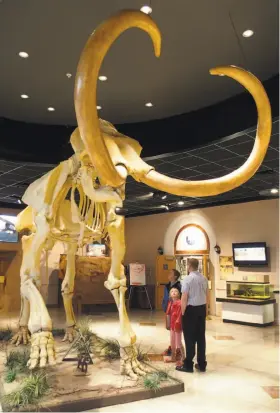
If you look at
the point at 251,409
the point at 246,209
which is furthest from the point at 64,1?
the point at 246,209

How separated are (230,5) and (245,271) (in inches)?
318

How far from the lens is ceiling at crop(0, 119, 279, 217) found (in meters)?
6.38

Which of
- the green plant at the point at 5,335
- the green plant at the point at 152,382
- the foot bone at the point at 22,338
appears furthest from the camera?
the green plant at the point at 5,335

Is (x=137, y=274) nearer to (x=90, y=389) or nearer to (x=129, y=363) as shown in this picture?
(x=129, y=363)

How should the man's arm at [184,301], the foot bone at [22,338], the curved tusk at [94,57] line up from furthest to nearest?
the foot bone at [22,338] → the man's arm at [184,301] → the curved tusk at [94,57]

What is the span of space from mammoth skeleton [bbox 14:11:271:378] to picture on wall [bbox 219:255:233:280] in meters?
6.56

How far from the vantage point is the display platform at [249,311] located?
30.7 feet

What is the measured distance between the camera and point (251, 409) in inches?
150

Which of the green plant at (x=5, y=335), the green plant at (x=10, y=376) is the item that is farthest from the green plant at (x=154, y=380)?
the green plant at (x=5, y=335)

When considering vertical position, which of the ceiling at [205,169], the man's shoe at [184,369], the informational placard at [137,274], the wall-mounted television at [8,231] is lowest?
the man's shoe at [184,369]

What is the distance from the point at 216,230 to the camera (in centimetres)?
1154

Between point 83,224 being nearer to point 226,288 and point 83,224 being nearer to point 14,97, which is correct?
point 14,97

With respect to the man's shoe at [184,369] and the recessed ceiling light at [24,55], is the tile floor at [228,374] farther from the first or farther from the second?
the recessed ceiling light at [24,55]

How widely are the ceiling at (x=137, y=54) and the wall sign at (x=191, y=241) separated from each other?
5.99m
